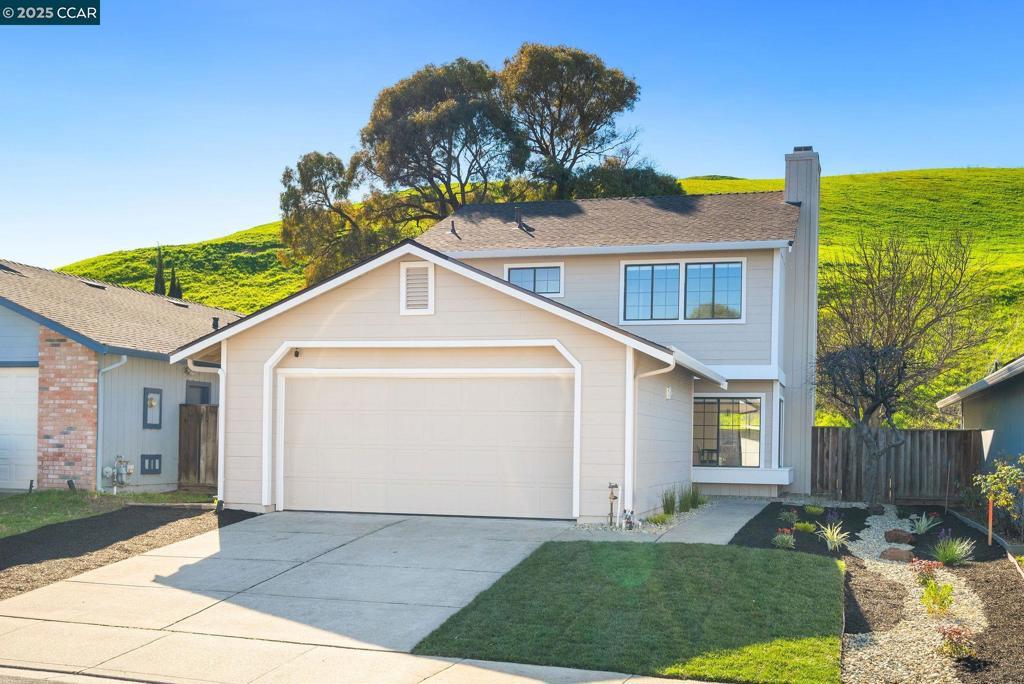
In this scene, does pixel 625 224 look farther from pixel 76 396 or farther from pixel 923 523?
pixel 76 396

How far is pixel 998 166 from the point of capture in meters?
74.2

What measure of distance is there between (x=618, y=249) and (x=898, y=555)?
878 cm

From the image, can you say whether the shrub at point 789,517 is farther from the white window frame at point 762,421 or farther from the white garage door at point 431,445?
the white garage door at point 431,445

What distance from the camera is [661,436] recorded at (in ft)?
55.2

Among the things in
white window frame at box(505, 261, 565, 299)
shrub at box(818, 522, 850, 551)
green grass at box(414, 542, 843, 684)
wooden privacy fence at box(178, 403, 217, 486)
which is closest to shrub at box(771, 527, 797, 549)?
shrub at box(818, 522, 850, 551)

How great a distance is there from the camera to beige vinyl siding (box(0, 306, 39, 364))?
18906 millimetres

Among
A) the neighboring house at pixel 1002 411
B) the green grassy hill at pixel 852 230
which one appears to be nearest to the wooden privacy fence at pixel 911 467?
the neighboring house at pixel 1002 411

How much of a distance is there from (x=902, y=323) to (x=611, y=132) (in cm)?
1874

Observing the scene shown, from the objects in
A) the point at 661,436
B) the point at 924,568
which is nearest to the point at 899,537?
the point at 924,568

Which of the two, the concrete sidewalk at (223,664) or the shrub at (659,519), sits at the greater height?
the shrub at (659,519)

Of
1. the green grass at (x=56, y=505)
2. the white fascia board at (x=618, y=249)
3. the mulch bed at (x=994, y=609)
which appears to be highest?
the white fascia board at (x=618, y=249)

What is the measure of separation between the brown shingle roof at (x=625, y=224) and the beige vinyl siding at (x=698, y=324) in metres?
0.40

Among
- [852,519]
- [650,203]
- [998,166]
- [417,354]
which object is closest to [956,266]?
[650,203]

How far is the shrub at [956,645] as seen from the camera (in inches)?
336
